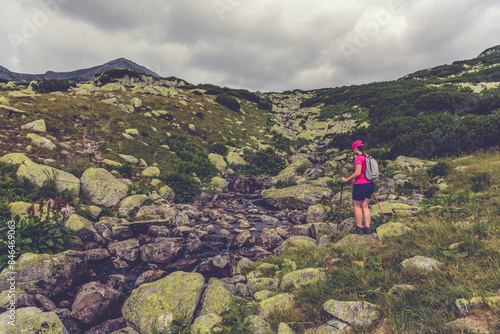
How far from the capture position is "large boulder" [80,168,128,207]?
9.71m

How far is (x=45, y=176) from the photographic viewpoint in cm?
881

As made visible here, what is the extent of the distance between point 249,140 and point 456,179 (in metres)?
20.1

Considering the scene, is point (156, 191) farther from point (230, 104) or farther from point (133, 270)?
point (230, 104)

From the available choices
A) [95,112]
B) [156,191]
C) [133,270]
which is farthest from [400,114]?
[95,112]

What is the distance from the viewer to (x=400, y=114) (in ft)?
69.7

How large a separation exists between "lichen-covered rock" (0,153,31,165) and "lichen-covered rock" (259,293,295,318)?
1151cm

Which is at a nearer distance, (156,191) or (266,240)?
(266,240)

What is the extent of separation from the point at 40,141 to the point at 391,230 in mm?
16407

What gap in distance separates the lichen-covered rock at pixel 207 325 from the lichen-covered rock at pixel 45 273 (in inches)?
172

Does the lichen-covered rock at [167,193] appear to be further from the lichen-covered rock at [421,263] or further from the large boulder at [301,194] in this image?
the lichen-covered rock at [421,263]

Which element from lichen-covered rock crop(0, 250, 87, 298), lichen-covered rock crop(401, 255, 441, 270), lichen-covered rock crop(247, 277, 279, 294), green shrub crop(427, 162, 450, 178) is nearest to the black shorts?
lichen-covered rock crop(401, 255, 441, 270)

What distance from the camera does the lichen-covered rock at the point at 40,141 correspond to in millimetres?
11203

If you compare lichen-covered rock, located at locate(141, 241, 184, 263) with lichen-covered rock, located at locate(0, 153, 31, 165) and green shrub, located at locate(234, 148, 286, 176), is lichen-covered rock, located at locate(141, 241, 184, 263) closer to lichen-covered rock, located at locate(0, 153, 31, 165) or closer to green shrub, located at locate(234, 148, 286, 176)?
lichen-covered rock, located at locate(0, 153, 31, 165)

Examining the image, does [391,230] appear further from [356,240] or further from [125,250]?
[125,250]
